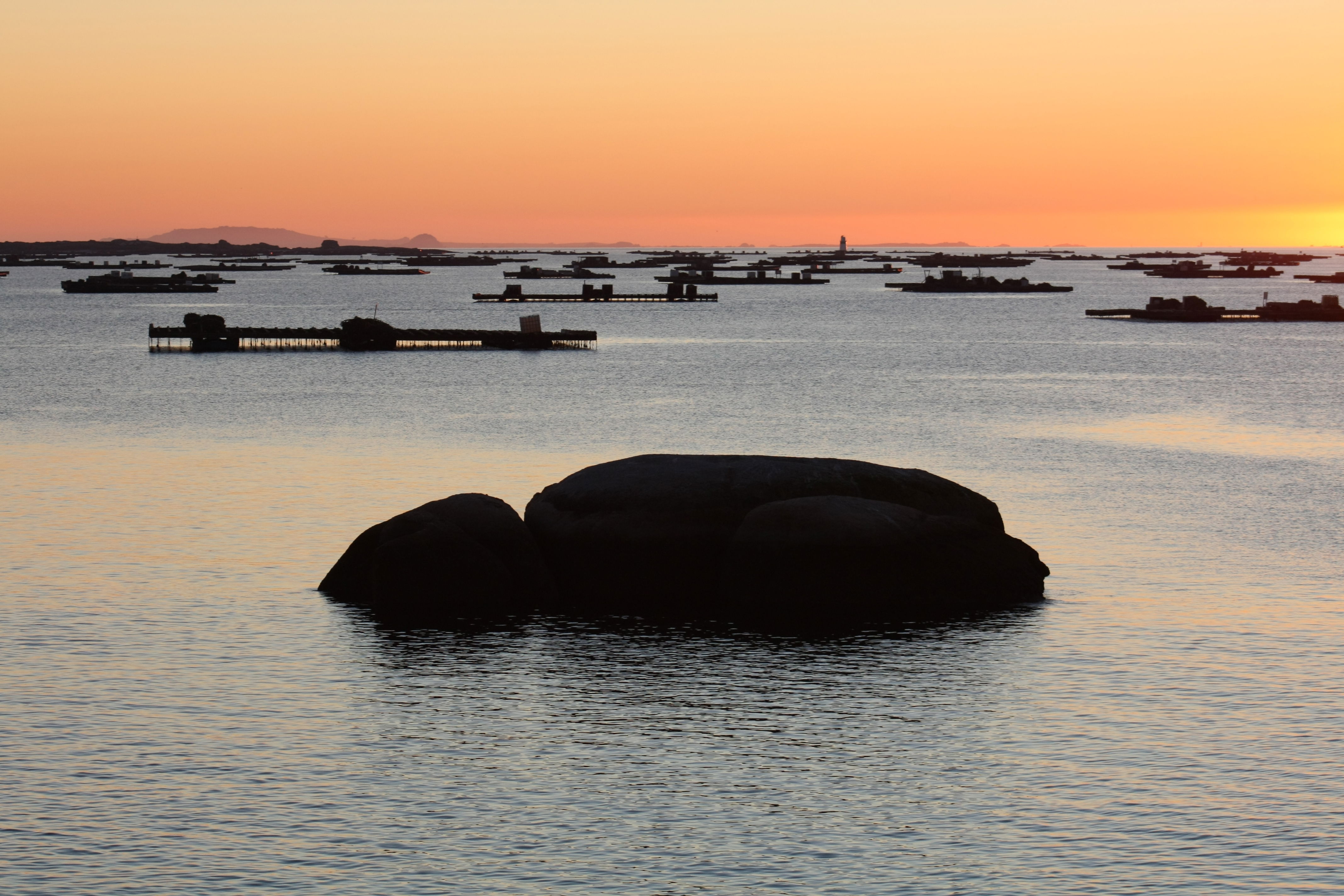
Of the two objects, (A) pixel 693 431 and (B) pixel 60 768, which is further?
(A) pixel 693 431

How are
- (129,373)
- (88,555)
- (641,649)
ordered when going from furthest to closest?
(129,373) < (88,555) < (641,649)

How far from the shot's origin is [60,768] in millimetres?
19891

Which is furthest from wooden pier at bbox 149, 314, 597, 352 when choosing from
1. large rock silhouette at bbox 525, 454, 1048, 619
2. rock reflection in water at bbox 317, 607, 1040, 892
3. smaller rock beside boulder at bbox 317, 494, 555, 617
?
rock reflection in water at bbox 317, 607, 1040, 892

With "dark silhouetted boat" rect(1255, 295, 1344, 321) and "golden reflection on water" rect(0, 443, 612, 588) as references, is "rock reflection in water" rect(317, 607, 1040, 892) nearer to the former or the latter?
"golden reflection on water" rect(0, 443, 612, 588)

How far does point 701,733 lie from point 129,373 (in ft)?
272

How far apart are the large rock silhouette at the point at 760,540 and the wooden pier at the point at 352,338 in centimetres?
8981

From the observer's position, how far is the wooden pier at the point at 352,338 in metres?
116

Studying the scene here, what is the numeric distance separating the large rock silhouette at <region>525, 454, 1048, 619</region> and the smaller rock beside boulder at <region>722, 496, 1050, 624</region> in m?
0.03

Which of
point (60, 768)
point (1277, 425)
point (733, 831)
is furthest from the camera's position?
point (1277, 425)

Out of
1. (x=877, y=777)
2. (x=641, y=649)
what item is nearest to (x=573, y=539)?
(x=641, y=649)

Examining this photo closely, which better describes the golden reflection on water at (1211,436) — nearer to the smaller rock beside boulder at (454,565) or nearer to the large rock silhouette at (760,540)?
the large rock silhouette at (760,540)

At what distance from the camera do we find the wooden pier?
116 metres

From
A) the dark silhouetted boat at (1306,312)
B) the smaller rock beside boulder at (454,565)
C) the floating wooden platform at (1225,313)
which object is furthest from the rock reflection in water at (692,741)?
the dark silhouetted boat at (1306,312)

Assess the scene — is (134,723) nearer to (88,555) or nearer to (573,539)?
(573,539)
